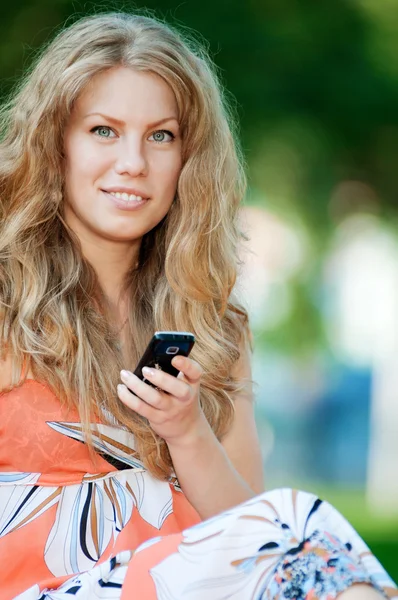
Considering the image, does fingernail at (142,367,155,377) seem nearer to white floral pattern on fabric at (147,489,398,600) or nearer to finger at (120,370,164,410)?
finger at (120,370,164,410)

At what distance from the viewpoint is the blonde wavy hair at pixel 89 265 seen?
2885 millimetres

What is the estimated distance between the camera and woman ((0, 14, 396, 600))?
8.69 feet

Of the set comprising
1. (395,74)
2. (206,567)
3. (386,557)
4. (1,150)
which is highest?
(395,74)

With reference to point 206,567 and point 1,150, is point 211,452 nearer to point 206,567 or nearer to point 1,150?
point 206,567


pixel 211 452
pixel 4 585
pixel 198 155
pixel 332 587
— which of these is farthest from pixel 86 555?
pixel 198 155

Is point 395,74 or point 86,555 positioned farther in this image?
point 395,74

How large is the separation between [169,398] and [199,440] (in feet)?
→ 0.74

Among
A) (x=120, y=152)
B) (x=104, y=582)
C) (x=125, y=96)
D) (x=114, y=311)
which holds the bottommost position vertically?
(x=104, y=582)

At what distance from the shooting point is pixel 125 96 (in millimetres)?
2967

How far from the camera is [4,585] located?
2.57 m

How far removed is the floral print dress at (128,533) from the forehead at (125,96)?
76cm

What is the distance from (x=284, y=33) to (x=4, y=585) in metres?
5.77

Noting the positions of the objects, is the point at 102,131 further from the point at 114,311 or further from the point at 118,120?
the point at 114,311

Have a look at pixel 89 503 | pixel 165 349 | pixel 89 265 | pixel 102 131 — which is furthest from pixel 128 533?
pixel 102 131
